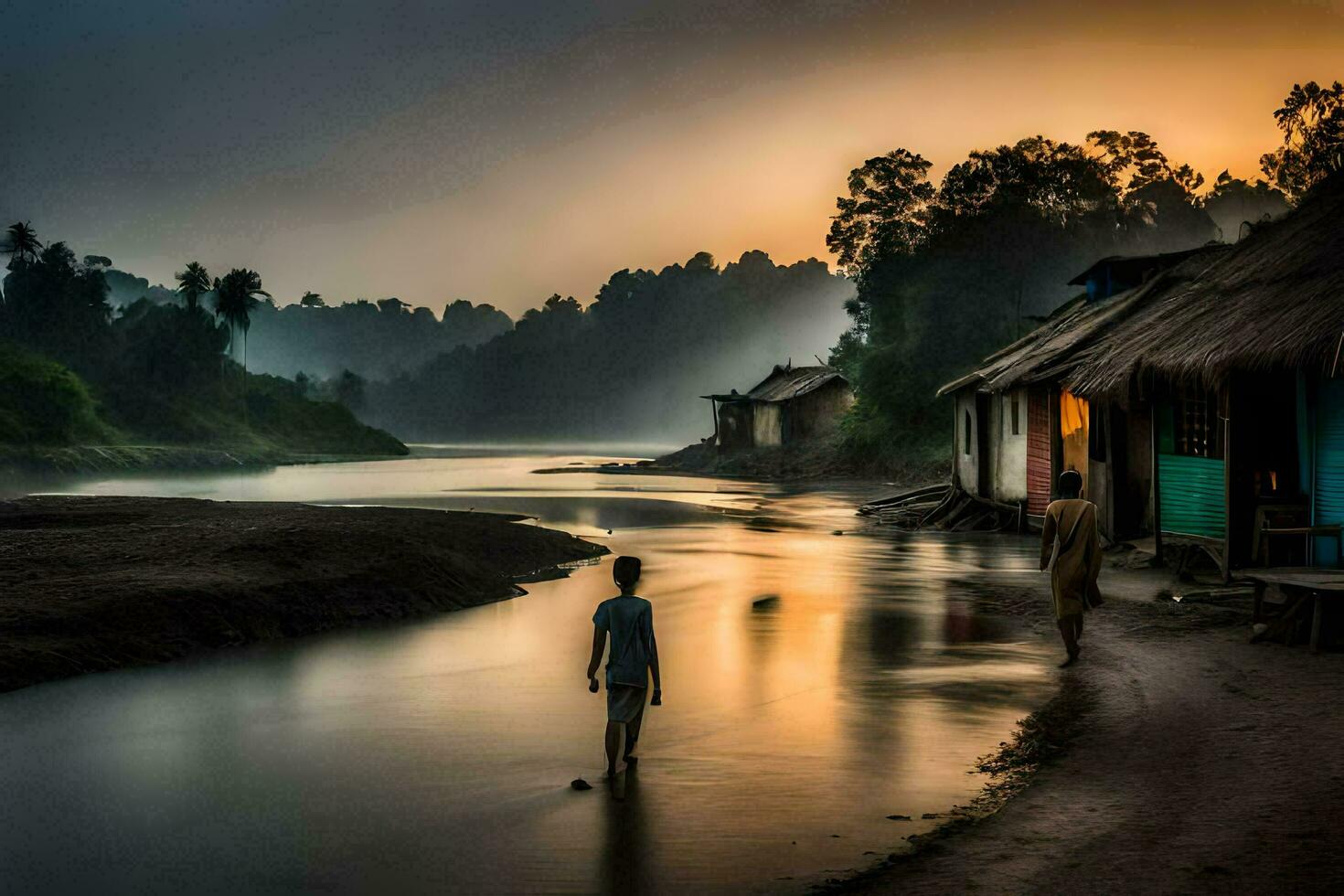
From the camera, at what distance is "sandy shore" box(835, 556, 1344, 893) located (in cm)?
599

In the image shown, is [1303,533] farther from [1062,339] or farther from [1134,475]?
[1062,339]

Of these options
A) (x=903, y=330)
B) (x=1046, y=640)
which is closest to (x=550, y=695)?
(x=1046, y=640)

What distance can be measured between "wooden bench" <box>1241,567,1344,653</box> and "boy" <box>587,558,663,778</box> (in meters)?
6.64

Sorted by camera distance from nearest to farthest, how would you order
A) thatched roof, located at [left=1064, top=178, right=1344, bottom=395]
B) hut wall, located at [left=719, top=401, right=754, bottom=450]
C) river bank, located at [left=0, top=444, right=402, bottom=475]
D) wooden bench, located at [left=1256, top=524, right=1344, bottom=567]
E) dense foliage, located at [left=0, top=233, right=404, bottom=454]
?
thatched roof, located at [left=1064, top=178, right=1344, bottom=395] → wooden bench, located at [left=1256, top=524, right=1344, bottom=567] → hut wall, located at [left=719, top=401, right=754, bottom=450] → river bank, located at [left=0, top=444, right=402, bottom=475] → dense foliage, located at [left=0, top=233, right=404, bottom=454]

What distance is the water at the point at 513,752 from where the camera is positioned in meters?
6.66

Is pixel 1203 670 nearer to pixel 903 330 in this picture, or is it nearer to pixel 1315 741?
pixel 1315 741

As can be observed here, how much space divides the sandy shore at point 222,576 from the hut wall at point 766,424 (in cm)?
4058

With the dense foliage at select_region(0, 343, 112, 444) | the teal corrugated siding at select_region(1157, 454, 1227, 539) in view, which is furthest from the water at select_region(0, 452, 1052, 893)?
the dense foliage at select_region(0, 343, 112, 444)

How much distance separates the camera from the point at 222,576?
1578cm

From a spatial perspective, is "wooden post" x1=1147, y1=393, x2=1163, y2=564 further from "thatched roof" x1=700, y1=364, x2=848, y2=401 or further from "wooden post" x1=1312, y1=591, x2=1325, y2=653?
"thatched roof" x1=700, y1=364, x2=848, y2=401

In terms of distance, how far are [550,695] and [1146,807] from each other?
579 cm

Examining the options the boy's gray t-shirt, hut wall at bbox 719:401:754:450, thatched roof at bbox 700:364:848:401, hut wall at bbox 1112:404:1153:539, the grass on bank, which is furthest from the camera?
the grass on bank

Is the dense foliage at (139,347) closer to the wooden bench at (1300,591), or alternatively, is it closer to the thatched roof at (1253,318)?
the thatched roof at (1253,318)

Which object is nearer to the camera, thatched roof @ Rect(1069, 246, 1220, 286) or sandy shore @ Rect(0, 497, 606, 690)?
sandy shore @ Rect(0, 497, 606, 690)
